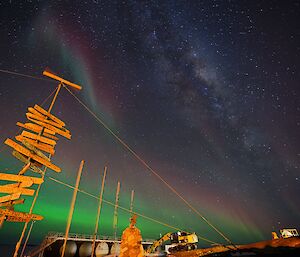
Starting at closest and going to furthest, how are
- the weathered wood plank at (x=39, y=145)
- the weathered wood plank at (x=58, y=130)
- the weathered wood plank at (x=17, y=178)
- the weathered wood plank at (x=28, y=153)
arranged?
the weathered wood plank at (x=17, y=178), the weathered wood plank at (x=28, y=153), the weathered wood plank at (x=39, y=145), the weathered wood plank at (x=58, y=130)

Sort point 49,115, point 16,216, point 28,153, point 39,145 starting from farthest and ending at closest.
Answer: point 49,115
point 39,145
point 16,216
point 28,153

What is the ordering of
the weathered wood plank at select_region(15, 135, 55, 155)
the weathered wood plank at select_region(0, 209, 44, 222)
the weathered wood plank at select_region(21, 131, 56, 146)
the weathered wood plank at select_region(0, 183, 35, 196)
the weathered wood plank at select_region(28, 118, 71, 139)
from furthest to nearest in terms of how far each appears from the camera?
the weathered wood plank at select_region(28, 118, 71, 139), the weathered wood plank at select_region(21, 131, 56, 146), the weathered wood plank at select_region(15, 135, 55, 155), the weathered wood plank at select_region(0, 209, 44, 222), the weathered wood plank at select_region(0, 183, 35, 196)

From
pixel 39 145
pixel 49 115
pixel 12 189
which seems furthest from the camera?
pixel 49 115

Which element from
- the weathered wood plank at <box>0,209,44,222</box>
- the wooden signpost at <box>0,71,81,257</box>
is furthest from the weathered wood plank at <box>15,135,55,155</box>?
the weathered wood plank at <box>0,209,44,222</box>

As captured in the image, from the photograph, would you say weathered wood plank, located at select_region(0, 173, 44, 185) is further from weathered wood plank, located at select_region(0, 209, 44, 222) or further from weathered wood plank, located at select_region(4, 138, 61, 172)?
weathered wood plank, located at select_region(0, 209, 44, 222)

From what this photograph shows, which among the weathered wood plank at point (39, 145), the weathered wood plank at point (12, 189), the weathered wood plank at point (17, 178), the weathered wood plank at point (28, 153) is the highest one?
the weathered wood plank at point (39, 145)

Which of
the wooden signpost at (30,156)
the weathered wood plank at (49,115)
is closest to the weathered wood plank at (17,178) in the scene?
the wooden signpost at (30,156)

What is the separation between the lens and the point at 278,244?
635cm

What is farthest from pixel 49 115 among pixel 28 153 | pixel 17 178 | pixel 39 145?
pixel 17 178

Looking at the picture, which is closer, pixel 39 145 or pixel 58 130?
pixel 39 145

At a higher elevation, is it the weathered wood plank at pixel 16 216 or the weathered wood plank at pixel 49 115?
the weathered wood plank at pixel 49 115

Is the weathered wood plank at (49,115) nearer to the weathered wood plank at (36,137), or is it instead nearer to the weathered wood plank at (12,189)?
the weathered wood plank at (36,137)

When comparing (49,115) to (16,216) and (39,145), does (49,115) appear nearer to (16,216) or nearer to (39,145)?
(39,145)

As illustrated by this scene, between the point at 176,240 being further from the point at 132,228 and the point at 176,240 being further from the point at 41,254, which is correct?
the point at 132,228
